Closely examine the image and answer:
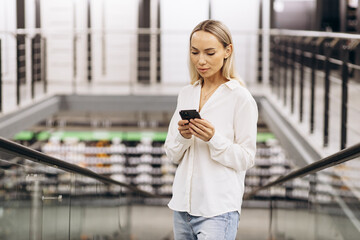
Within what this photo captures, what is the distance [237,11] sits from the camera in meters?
12.1

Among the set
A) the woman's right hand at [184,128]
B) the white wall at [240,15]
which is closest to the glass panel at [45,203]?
the woman's right hand at [184,128]

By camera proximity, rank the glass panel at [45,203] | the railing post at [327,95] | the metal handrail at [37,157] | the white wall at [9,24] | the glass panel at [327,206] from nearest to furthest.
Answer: the metal handrail at [37,157]
the glass panel at [45,203]
the glass panel at [327,206]
the railing post at [327,95]
the white wall at [9,24]

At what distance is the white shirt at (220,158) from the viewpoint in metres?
2.12

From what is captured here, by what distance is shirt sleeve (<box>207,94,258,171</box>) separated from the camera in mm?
2084

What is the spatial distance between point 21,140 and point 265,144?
13.1 ft

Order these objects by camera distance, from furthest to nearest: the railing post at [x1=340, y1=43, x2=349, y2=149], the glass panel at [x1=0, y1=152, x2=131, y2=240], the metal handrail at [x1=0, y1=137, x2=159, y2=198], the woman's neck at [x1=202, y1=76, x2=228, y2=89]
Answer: the railing post at [x1=340, y1=43, x2=349, y2=149] < the glass panel at [x1=0, y1=152, x2=131, y2=240] < the metal handrail at [x1=0, y1=137, x2=159, y2=198] < the woman's neck at [x1=202, y1=76, x2=228, y2=89]

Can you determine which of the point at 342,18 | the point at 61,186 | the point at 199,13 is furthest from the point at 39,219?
the point at 342,18

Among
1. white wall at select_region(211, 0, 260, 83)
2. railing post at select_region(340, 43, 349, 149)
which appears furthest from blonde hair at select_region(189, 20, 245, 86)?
white wall at select_region(211, 0, 260, 83)

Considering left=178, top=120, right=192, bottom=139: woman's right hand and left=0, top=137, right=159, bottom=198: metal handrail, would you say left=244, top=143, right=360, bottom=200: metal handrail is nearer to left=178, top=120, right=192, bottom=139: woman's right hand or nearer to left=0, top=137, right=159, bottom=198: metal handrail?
left=178, top=120, right=192, bottom=139: woman's right hand

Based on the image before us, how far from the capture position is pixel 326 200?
3.54 meters

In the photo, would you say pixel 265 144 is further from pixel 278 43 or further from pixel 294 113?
pixel 294 113

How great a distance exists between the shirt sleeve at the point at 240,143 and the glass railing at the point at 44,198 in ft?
3.06

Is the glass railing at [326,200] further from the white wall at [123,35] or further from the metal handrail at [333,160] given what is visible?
the white wall at [123,35]

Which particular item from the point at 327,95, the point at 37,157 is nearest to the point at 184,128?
the point at 37,157
